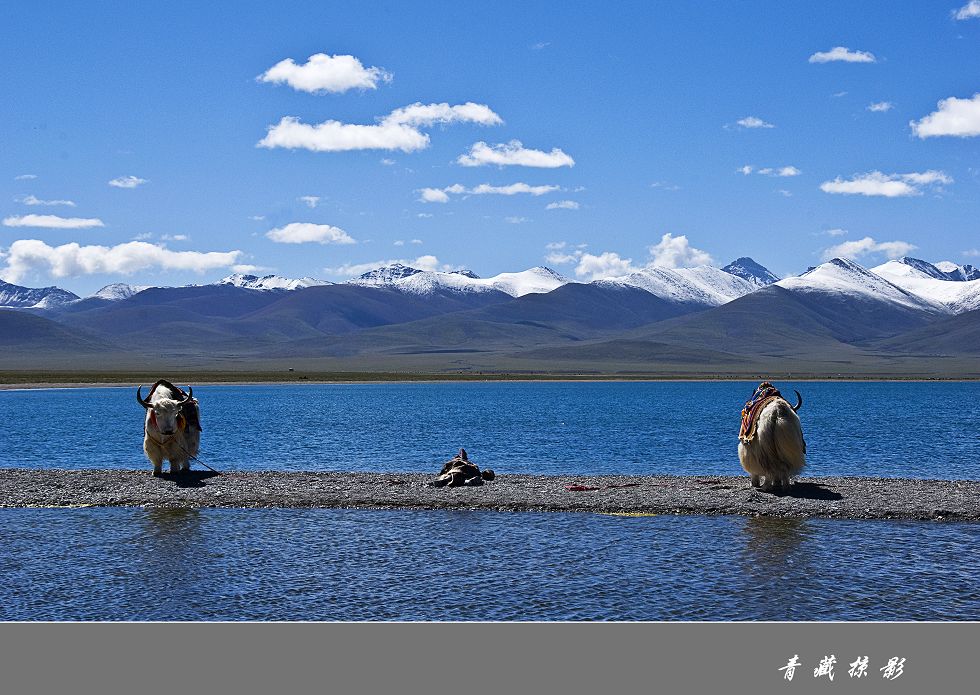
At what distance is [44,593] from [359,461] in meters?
21.6

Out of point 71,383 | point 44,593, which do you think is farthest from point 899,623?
point 71,383

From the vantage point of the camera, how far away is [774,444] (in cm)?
2202

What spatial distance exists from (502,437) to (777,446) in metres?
25.4

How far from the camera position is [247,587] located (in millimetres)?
13797

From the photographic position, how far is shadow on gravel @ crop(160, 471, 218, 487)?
24.2 m

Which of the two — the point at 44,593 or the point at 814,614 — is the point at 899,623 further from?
the point at 44,593

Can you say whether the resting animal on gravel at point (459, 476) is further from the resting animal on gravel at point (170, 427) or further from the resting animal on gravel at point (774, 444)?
the resting animal on gravel at point (170, 427)

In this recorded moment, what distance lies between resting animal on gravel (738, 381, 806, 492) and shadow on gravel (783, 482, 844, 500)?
366mm

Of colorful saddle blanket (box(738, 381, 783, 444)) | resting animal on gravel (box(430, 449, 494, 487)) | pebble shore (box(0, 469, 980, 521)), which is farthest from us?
resting animal on gravel (box(430, 449, 494, 487))

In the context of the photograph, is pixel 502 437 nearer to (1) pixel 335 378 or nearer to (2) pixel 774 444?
(2) pixel 774 444

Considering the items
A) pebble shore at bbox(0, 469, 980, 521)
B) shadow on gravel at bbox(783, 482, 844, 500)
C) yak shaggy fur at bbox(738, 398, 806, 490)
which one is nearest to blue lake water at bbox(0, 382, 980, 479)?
pebble shore at bbox(0, 469, 980, 521)

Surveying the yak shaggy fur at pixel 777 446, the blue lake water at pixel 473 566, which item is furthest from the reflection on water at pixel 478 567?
the yak shaggy fur at pixel 777 446
